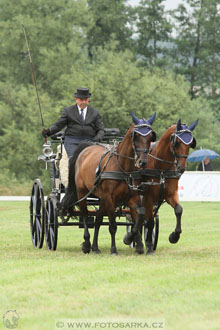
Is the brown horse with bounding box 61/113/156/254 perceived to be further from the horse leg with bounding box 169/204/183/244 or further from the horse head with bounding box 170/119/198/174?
the horse leg with bounding box 169/204/183/244

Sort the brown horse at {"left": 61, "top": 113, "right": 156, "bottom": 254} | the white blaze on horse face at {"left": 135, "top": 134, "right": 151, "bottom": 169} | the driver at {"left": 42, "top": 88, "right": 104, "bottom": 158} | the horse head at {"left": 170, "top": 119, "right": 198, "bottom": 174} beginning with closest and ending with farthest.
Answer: the white blaze on horse face at {"left": 135, "top": 134, "right": 151, "bottom": 169}, the brown horse at {"left": 61, "top": 113, "right": 156, "bottom": 254}, the horse head at {"left": 170, "top": 119, "right": 198, "bottom": 174}, the driver at {"left": 42, "top": 88, "right": 104, "bottom": 158}

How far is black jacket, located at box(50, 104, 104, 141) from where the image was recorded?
45.0ft

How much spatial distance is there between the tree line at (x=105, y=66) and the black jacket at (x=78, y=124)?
33055 mm

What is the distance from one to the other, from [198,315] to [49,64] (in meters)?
53.6

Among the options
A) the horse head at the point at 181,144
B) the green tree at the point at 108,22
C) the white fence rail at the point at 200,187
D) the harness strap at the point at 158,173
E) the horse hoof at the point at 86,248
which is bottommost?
the white fence rail at the point at 200,187

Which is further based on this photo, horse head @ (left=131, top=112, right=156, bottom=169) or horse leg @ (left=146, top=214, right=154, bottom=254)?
horse leg @ (left=146, top=214, right=154, bottom=254)

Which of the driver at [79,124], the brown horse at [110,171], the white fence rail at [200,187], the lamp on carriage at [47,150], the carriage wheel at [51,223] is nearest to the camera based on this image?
the brown horse at [110,171]

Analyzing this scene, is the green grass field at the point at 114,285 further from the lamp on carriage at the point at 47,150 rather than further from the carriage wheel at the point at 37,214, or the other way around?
the lamp on carriage at the point at 47,150

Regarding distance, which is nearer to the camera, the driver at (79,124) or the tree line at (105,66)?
the driver at (79,124)

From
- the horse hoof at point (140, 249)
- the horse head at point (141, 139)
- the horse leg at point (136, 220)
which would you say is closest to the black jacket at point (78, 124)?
the horse leg at point (136, 220)

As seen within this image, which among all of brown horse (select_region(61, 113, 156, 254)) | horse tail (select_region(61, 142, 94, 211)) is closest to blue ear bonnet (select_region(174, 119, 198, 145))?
brown horse (select_region(61, 113, 156, 254))

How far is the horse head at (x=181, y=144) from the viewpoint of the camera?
11883 millimetres

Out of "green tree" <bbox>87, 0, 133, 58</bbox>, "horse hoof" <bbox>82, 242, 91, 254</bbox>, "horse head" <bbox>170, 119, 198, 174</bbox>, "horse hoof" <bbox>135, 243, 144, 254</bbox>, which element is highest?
"green tree" <bbox>87, 0, 133, 58</bbox>

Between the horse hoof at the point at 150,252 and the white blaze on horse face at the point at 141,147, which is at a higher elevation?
the white blaze on horse face at the point at 141,147
